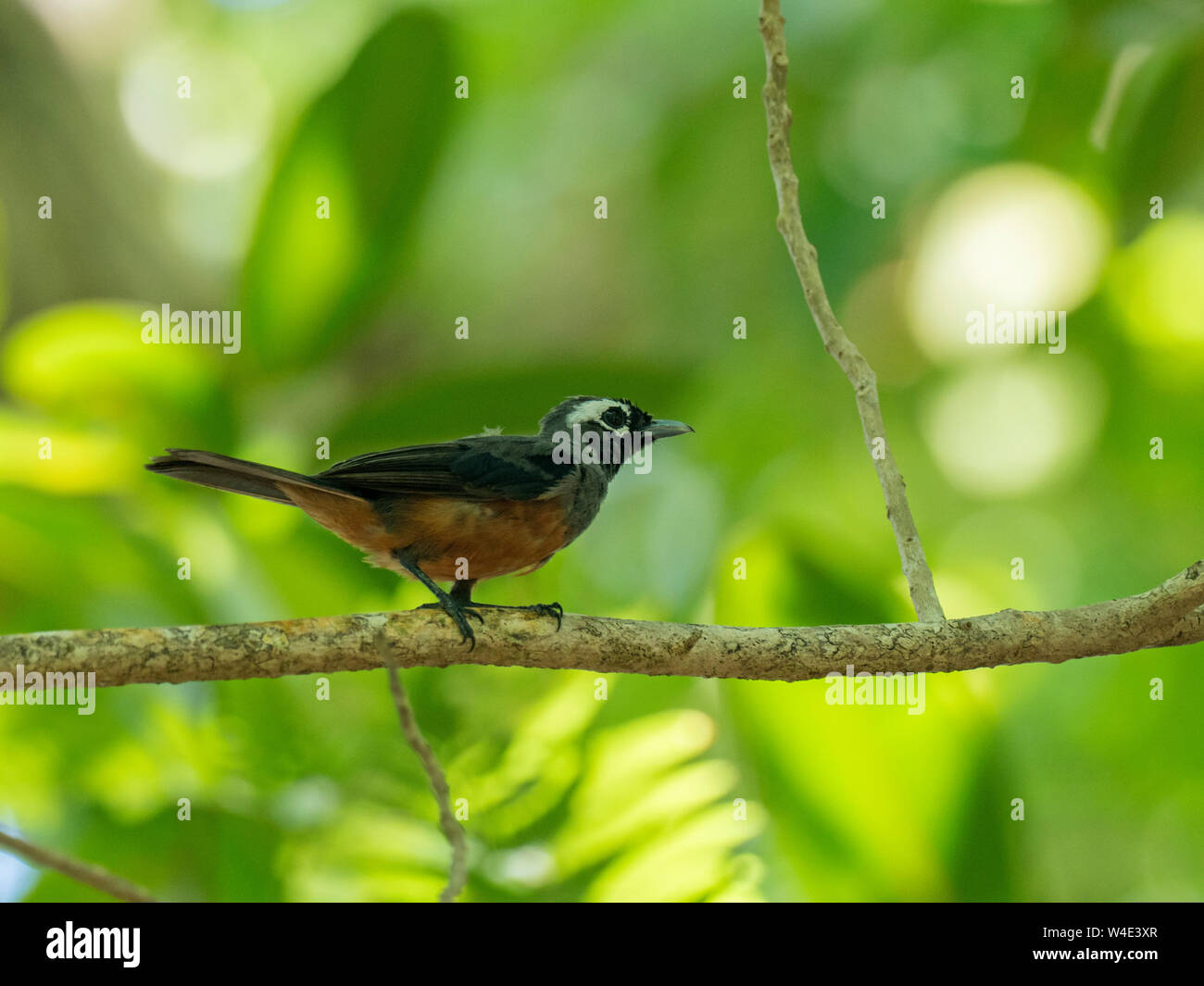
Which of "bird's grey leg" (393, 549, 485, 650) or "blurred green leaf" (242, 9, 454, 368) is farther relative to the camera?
"blurred green leaf" (242, 9, 454, 368)

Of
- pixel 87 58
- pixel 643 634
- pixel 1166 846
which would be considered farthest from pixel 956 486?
pixel 87 58

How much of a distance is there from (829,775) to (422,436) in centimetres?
196

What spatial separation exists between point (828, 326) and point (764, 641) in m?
0.92

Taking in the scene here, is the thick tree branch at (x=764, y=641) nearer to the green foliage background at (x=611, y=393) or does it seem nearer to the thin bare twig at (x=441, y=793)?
the thin bare twig at (x=441, y=793)

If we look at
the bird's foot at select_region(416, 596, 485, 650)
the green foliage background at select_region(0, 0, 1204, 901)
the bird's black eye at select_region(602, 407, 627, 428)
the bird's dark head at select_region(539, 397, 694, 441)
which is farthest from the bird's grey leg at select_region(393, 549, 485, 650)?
the bird's black eye at select_region(602, 407, 627, 428)

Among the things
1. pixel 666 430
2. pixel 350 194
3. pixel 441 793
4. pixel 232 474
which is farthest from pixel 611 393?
pixel 441 793

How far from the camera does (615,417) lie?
4344 mm

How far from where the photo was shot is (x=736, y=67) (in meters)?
6.75

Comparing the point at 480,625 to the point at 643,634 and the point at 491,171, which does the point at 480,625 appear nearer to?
the point at 643,634

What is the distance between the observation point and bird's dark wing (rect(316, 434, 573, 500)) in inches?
141

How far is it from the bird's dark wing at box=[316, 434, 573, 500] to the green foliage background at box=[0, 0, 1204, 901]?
0.59 m

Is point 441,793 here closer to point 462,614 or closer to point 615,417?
Answer: point 462,614

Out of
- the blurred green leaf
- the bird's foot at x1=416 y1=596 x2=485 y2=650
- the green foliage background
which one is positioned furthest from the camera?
the blurred green leaf

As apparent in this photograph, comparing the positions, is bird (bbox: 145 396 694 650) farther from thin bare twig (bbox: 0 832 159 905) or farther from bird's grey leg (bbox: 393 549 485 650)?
thin bare twig (bbox: 0 832 159 905)
